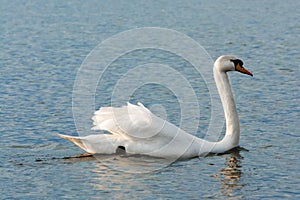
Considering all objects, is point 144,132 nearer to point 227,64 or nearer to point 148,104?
point 227,64

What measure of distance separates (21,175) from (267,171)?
3448 millimetres

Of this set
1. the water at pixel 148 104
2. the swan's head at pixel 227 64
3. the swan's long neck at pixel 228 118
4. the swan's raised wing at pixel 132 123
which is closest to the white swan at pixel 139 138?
the swan's raised wing at pixel 132 123

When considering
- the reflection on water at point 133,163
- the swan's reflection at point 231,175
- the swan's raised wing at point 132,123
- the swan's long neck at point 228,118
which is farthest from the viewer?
the swan's long neck at point 228,118

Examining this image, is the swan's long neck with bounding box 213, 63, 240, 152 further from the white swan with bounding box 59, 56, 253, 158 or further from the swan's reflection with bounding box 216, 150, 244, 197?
the white swan with bounding box 59, 56, 253, 158

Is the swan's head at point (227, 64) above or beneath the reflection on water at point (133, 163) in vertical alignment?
above

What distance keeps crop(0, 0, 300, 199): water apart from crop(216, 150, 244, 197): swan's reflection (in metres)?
0.02

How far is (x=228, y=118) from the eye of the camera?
12516mm

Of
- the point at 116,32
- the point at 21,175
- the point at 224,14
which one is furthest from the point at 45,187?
the point at 224,14

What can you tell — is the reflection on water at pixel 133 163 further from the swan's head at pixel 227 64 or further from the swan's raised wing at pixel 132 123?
the swan's head at pixel 227 64

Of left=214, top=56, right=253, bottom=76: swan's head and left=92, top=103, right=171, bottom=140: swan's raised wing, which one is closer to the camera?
left=92, top=103, right=171, bottom=140: swan's raised wing

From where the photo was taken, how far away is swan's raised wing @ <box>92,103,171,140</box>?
1144cm

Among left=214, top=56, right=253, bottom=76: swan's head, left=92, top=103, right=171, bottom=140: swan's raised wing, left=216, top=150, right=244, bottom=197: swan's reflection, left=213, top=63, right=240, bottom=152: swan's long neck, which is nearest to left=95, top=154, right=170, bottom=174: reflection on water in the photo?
left=92, top=103, right=171, bottom=140: swan's raised wing

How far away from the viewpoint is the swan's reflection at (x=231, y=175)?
1024cm

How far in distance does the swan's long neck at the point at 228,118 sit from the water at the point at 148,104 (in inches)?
6.7
